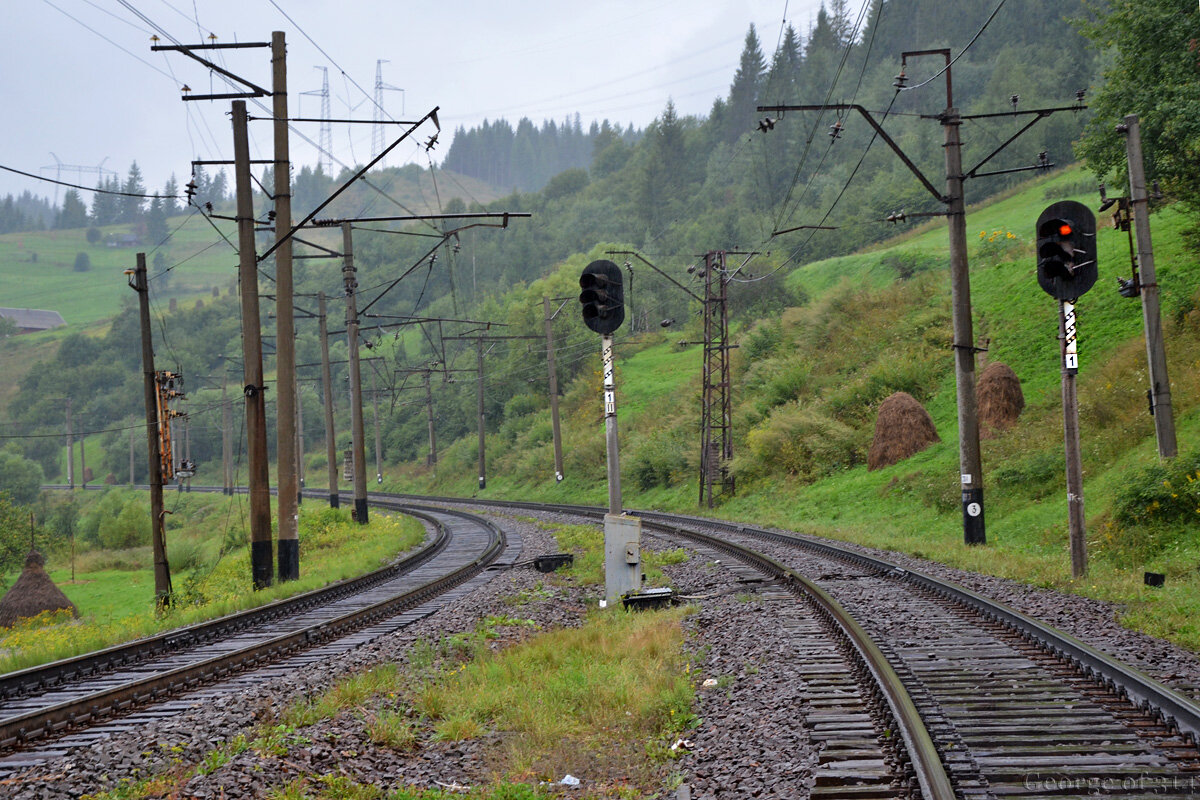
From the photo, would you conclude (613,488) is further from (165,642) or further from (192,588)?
(192,588)

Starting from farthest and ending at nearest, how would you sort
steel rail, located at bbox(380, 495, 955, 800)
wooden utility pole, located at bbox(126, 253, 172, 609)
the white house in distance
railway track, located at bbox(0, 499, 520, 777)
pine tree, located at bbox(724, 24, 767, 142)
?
the white house in distance
pine tree, located at bbox(724, 24, 767, 142)
wooden utility pole, located at bbox(126, 253, 172, 609)
railway track, located at bbox(0, 499, 520, 777)
steel rail, located at bbox(380, 495, 955, 800)

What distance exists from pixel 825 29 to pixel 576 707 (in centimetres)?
13048

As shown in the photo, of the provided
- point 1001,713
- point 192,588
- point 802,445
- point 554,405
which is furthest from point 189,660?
point 554,405

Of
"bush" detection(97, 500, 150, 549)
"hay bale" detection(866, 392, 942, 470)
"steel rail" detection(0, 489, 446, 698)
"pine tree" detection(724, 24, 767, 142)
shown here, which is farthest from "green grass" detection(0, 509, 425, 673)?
"pine tree" detection(724, 24, 767, 142)

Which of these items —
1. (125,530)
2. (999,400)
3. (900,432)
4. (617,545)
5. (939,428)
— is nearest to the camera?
(617,545)

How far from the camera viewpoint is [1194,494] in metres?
16.0

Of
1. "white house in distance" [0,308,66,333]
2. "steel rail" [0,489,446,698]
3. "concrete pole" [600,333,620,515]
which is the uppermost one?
"white house in distance" [0,308,66,333]

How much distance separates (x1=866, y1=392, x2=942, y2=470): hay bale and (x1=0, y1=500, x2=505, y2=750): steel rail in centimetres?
1844

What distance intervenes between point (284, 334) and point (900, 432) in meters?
19.9

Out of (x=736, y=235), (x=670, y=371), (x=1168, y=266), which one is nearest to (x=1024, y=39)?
(x=736, y=235)

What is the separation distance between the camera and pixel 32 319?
7554 inches

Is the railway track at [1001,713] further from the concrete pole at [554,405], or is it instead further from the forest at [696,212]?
the concrete pole at [554,405]

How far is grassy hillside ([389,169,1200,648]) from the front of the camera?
1670cm

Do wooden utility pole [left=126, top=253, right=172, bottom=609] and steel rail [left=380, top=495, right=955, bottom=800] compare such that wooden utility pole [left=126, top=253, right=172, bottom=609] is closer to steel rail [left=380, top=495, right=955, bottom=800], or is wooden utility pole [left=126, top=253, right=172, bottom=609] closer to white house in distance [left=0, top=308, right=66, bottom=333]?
steel rail [left=380, top=495, right=955, bottom=800]
